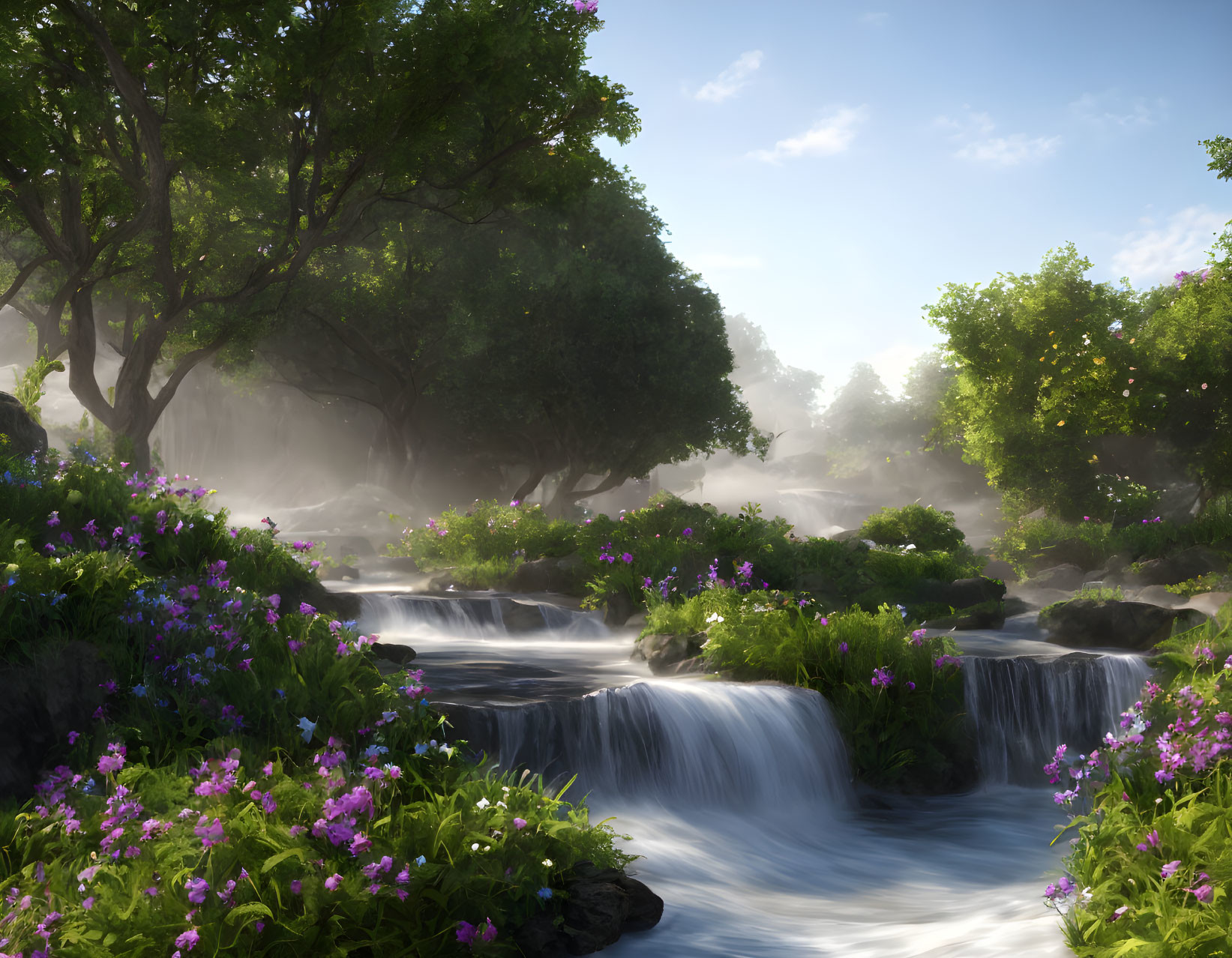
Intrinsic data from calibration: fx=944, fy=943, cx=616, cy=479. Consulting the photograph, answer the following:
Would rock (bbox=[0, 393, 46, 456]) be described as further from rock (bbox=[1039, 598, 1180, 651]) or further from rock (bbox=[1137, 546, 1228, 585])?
rock (bbox=[1137, 546, 1228, 585])

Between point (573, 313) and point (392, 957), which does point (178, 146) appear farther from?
point (392, 957)

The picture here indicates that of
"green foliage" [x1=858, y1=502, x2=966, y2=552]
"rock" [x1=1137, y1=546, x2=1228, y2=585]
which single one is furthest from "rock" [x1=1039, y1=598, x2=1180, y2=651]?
"green foliage" [x1=858, y1=502, x2=966, y2=552]

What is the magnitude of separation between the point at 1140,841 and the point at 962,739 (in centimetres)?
495

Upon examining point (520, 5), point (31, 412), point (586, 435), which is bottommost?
point (31, 412)

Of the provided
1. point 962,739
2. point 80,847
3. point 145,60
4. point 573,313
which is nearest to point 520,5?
point 145,60

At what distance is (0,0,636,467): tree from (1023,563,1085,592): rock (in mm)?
15591

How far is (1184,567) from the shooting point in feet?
70.4

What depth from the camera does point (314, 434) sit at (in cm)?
5088

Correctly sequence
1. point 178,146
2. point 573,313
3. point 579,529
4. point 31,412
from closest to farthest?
point 31,412 < point 178,146 < point 579,529 < point 573,313

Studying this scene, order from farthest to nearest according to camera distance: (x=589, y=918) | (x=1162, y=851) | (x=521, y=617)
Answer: (x=521, y=617) < (x=589, y=918) < (x=1162, y=851)

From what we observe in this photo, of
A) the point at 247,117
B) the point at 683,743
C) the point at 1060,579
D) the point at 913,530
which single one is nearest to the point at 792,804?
the point at 683,743

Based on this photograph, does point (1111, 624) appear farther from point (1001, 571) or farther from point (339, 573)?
point (339, 573)

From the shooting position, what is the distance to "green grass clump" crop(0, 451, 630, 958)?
4.13 meters

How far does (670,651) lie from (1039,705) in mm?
4065
